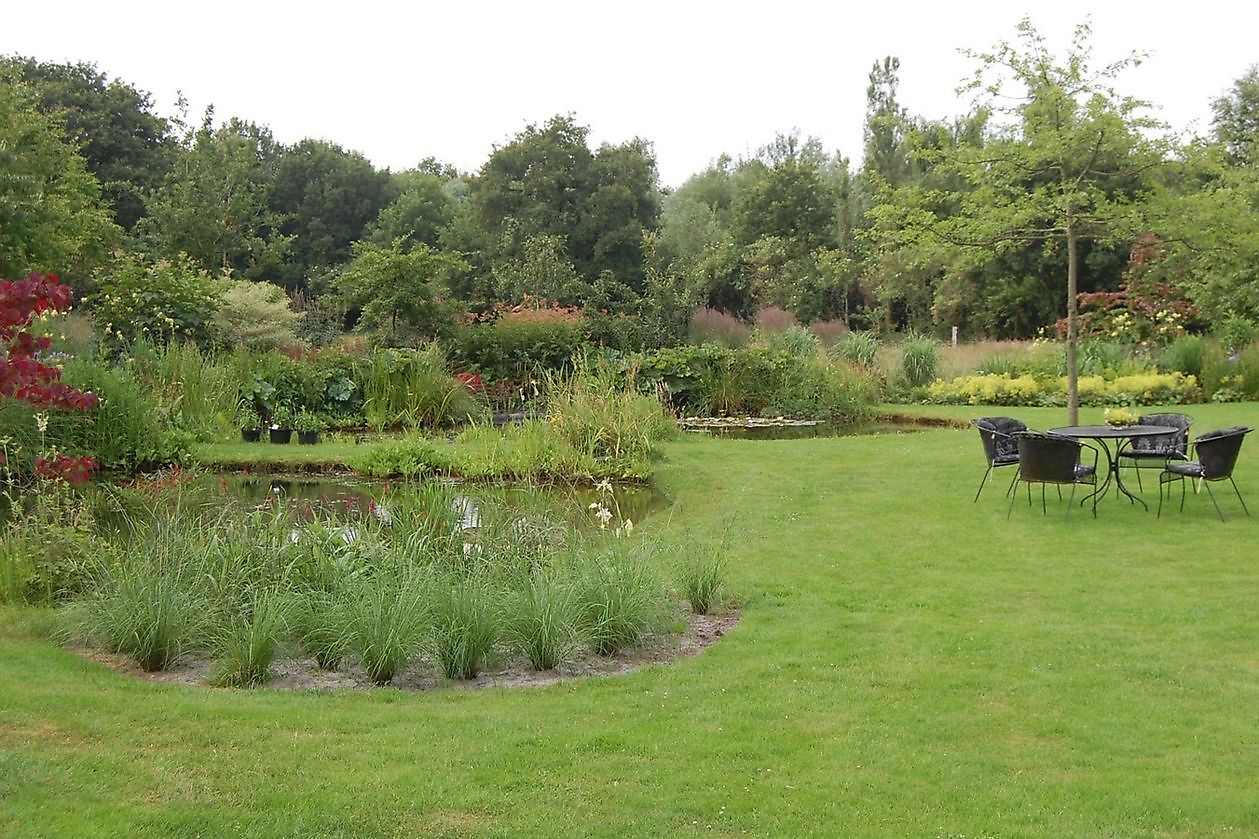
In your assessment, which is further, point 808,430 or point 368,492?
point 808,430

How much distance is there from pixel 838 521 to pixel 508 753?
4823 millimetres

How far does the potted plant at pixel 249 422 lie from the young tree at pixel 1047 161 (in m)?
7.36

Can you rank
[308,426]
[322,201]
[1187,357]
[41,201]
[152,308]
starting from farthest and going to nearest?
[322,201], [1187,357], [152,308], [41,201], [308,426]

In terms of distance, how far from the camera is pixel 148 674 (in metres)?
4.54

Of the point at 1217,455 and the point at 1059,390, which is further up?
the point at 1059,390

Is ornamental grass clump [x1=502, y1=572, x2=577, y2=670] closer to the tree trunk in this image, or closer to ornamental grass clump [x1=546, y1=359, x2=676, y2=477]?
ornamental grass clump [x1=546, y1=359, x2=676, y2=477]

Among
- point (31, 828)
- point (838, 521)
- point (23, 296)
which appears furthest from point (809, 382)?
point (31, 828)

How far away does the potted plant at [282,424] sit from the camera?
12289 millimetres

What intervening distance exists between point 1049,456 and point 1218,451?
4.08 ft

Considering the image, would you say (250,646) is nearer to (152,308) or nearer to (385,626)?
(385,626)

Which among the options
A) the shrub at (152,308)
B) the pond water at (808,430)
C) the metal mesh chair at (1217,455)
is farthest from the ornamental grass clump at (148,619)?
the pond water at (808,430)

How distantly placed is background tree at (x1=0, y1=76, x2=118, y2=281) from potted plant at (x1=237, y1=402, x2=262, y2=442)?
282cm

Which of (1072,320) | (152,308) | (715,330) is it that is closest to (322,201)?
(715,330)

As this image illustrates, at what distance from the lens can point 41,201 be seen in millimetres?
13938
